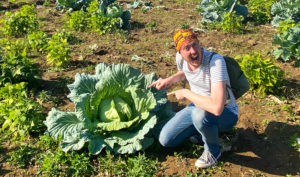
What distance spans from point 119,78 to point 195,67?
1057mm

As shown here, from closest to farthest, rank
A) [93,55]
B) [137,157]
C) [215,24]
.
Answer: [137,157] < [93,55] < [215,24]

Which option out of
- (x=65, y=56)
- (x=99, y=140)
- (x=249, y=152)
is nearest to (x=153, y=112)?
(x=99, y=140)

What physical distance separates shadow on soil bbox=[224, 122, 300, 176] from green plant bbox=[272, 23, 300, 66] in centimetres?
193

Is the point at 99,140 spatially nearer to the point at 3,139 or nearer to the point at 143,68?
the point at 3,139

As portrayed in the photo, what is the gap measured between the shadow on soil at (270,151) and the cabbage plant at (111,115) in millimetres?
1188

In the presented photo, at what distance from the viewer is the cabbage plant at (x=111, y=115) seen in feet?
11.8

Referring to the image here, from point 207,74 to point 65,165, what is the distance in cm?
205

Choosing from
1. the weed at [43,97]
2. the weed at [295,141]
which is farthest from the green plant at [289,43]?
the weed at [43,97]

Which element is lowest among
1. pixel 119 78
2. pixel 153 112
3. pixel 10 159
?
pixel 10 159

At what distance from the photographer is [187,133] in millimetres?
3766

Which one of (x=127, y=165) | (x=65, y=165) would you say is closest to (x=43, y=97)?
(x=65, y=165)

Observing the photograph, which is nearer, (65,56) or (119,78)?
(119,78)

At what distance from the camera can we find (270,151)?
3871mm

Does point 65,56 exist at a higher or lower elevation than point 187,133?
higher
